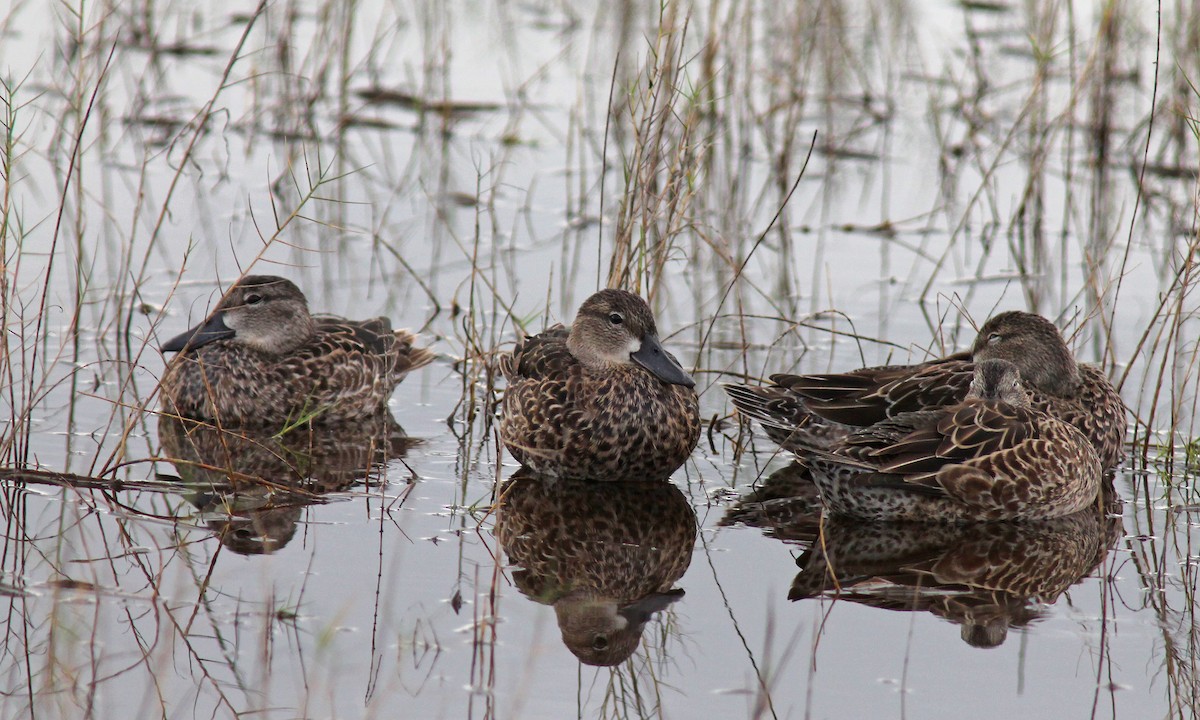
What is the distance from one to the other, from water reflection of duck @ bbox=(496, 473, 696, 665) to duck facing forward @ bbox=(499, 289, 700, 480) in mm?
122

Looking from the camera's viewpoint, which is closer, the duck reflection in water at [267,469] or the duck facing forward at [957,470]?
the duck reflection in water at [267,469]

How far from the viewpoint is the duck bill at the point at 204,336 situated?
7465 millimetres

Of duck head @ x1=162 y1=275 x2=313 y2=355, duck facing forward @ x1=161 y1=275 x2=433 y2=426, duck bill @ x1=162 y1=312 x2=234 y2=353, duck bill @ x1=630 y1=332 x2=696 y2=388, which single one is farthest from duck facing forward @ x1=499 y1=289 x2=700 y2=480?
duck bill @ x1=162 y1=312 x2=234 y2=353

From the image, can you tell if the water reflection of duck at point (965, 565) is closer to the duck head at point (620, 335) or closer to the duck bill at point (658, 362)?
the duck bill at point (658, 362)

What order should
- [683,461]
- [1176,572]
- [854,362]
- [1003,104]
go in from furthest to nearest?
1. [1003,104]
2. [854,362]
3. [683,461]
4. [1176,572]

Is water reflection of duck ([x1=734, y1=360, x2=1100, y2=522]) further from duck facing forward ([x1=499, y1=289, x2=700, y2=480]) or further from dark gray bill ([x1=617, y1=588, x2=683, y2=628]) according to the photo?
dark gray bill ([x1=617, y1=588, x2=683, y2=628])

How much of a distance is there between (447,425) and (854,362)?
232 centimetres

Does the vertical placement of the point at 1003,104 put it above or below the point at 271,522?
above

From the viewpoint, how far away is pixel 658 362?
22.6ft

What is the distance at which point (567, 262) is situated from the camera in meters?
9.67

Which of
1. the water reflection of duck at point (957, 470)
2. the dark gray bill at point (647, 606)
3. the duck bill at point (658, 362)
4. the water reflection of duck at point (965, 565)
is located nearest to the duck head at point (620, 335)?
the duck bill at point (658, 362)

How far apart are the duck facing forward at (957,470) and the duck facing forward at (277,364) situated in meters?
2.25

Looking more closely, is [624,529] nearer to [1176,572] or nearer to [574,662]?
[574,662]

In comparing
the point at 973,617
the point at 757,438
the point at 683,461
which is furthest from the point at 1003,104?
the point at 973,617
